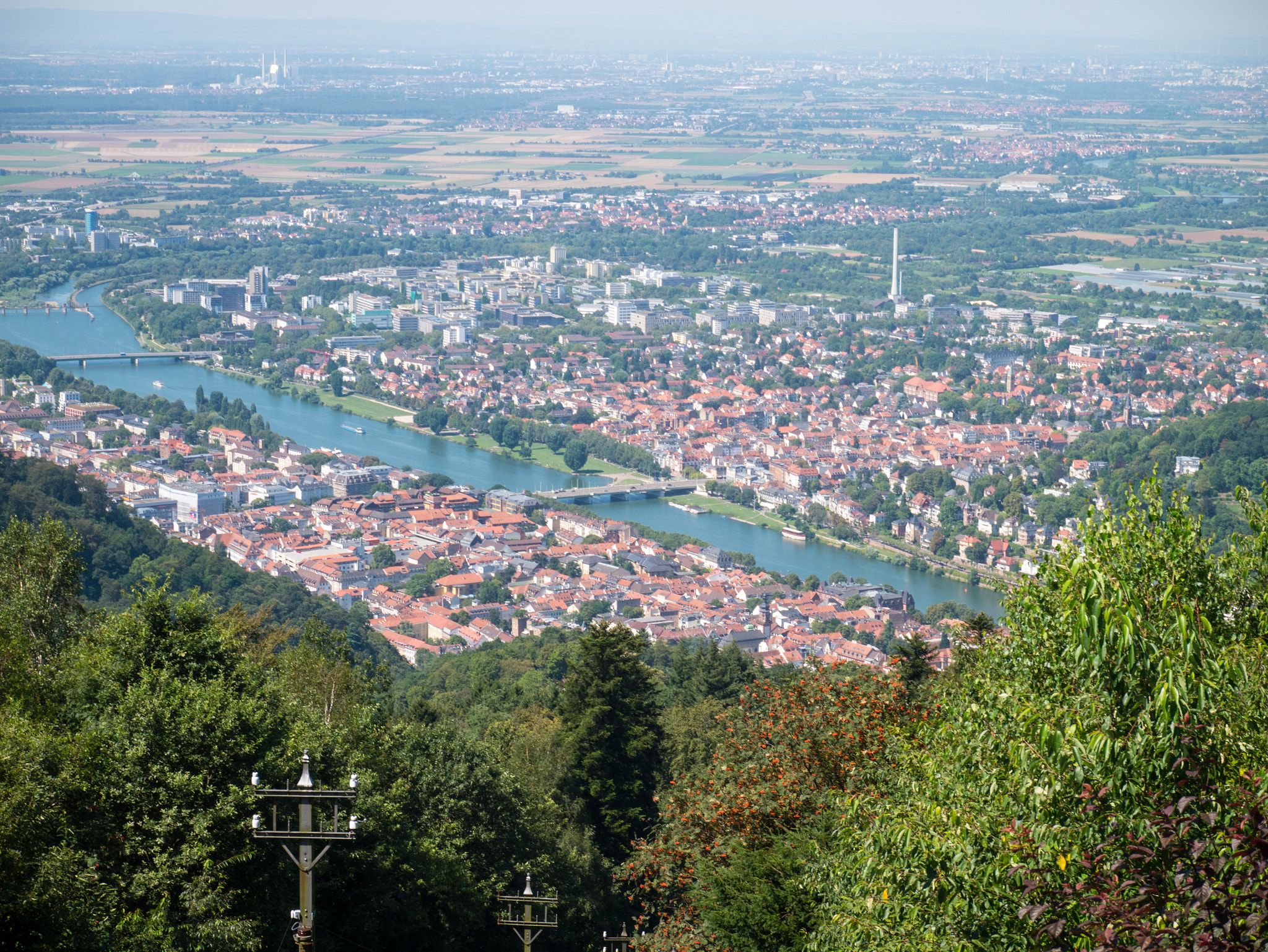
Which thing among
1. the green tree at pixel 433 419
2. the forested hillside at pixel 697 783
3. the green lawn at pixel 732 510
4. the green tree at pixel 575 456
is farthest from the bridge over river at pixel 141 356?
the forested hillside at pixel 697 783

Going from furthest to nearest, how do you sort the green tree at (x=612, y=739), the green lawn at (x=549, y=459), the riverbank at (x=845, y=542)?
the green lawn at (x=549, y=459) < the riverbank at (x=845, y=542) < the green tree at (x=612, y=739)

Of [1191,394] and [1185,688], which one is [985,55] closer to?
[1191,394]

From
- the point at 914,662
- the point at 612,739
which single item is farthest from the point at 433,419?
the point at 914,662

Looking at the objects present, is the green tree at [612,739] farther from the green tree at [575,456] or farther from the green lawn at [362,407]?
the green lawn at [362,407]

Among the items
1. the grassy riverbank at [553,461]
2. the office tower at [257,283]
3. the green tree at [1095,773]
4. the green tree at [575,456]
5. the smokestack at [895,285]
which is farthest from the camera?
the smokestack at [895,285]

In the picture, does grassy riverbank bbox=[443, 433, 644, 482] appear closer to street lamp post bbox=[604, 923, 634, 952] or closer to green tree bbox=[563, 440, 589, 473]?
green tree bbox=[563, 440, 589, 473]

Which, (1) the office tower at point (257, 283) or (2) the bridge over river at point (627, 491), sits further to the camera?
(1) the office tower at point (257, 283)

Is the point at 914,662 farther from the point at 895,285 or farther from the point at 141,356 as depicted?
the point at 895,285

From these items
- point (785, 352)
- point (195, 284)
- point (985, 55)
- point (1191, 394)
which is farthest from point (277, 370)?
point (985, 55)
